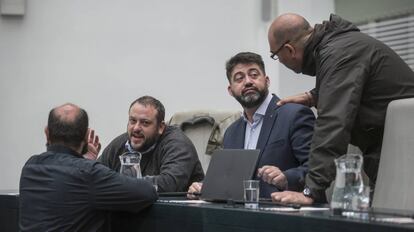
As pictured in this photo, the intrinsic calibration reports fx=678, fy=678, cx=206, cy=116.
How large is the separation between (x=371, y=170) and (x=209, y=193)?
0.62 meters

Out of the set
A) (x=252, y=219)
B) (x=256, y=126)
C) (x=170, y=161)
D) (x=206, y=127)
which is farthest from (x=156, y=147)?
(x=252, y=219)

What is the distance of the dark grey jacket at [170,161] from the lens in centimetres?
308

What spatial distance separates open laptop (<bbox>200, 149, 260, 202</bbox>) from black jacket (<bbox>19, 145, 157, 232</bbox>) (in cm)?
22

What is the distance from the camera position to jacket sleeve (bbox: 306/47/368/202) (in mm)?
2242

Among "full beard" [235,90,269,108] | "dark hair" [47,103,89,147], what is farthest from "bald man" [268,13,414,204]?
"dark hair" [47,103,89,147]

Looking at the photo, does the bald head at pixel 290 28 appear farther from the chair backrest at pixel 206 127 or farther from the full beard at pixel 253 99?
the chair backrest at pixel 206 127

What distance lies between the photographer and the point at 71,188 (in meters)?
2.50

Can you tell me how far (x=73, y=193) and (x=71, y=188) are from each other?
0.07 feet

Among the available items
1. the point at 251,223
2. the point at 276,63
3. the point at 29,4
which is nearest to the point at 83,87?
the point at 29,4

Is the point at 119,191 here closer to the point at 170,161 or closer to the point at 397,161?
the point at 170,161

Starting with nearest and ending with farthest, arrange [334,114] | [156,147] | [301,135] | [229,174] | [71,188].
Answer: [334,114]
[229,174]
[71,188]
[301,135]
[156,147]

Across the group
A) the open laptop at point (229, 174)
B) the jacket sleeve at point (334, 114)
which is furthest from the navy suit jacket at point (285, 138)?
the jacket sleeve at point (334, 114)

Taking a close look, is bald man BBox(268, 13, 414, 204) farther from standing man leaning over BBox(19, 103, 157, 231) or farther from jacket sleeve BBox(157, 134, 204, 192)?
jacket sleeve BBox(157, 134, 204, 192)

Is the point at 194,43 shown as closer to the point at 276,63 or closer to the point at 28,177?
the point at 276,63
